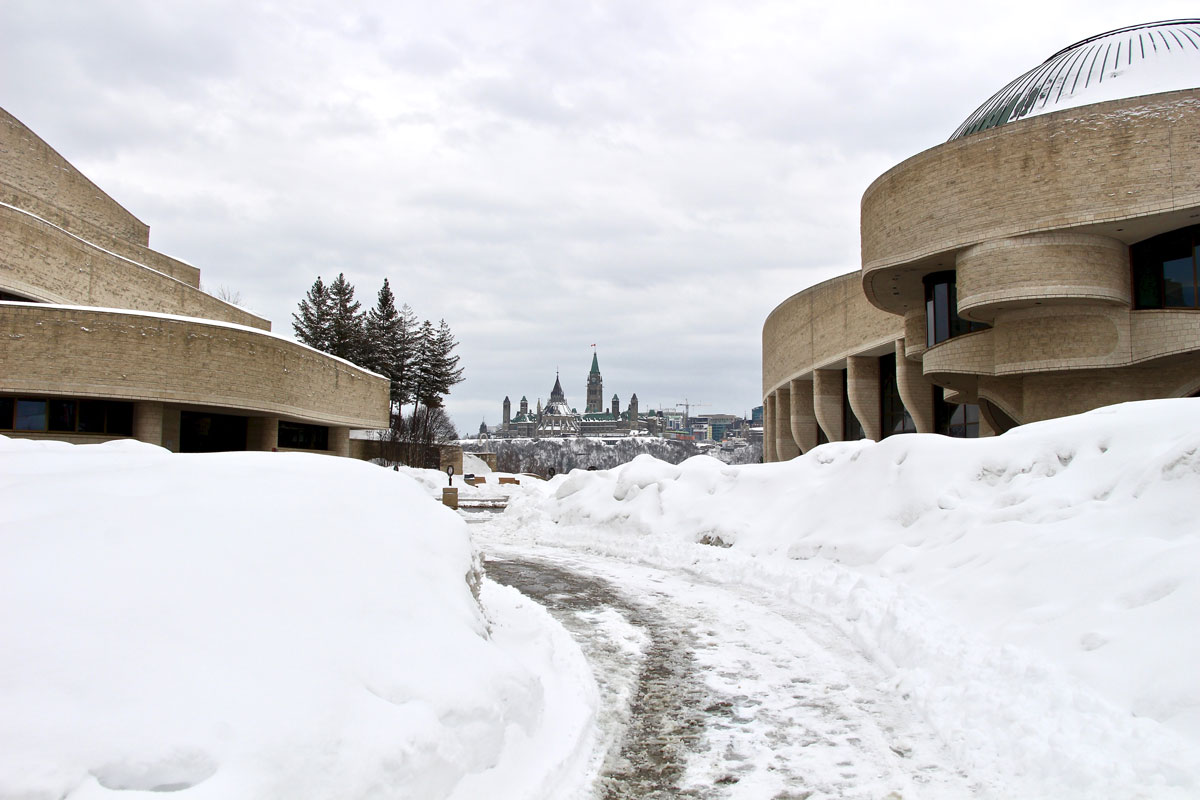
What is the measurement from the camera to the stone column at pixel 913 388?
108ft

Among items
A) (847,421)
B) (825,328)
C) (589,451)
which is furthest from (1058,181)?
(589,451)

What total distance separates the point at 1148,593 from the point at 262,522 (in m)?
6.48

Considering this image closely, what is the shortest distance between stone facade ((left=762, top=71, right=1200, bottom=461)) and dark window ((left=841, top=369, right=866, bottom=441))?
1711 cm

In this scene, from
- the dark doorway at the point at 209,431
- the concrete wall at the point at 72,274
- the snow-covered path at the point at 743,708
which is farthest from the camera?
the dark doorway at the point at 209,431

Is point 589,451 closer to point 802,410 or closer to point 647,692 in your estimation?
point 802,410

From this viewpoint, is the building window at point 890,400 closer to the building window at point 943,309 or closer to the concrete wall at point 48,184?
the building window at point 943,309

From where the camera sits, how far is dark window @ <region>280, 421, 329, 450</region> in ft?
117

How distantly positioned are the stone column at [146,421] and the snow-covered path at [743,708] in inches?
815

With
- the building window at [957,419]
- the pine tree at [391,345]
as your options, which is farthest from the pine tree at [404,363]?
the building window at [957,419]

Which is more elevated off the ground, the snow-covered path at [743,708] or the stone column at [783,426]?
the stone column at [783,426]

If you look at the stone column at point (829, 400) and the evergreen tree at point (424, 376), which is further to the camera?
the evergreen tree at point (424, 376)

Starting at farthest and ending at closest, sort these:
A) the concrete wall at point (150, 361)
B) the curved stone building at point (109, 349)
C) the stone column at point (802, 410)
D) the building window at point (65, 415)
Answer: the stone column at point (802, 410) → the building window at point (65, 415) → the curved stone building at point (109, 349) → the concrete wall at point (150, 361)

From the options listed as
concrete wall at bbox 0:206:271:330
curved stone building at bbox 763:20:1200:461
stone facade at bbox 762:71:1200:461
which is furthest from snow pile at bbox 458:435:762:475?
stone facade at bbox 762:71:1200:461

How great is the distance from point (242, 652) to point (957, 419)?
3314cm
